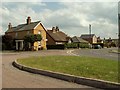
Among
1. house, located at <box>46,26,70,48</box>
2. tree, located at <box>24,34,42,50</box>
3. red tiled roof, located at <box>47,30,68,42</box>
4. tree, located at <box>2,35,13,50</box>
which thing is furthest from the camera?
red tiled roof, located at <box>47,30,68,42</box>

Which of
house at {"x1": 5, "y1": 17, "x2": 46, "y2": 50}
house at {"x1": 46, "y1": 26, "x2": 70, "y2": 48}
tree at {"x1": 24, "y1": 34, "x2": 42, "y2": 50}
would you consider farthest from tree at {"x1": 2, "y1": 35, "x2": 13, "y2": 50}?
house at {"x1": 46, "y1": 26, "x2": 70, "y2": 48}

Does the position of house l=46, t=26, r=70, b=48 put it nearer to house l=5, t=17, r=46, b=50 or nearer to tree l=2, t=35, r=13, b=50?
house l=5, t=17, r=46, b=50

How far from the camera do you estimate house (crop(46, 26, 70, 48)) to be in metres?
69.9

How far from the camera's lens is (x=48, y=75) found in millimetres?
12727

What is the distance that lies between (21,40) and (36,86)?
48985 mm

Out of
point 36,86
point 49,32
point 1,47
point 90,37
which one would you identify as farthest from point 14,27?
point 36,86

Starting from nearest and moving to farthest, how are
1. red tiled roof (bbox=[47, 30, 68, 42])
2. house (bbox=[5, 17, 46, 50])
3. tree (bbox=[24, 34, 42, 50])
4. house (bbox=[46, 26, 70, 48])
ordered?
1. tree (bbox=[24, 34, 42, 50])
2. house (bbox=[5, 17, 46, 50])
3. house (bbox=[46, 26, 70, 48])
4. red tiled roof (bbox=[47, 30, 68, 42])

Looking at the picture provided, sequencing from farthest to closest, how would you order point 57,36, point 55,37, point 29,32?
point 57,36
point 55,37
point 29,32

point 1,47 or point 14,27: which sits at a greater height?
point 14,27

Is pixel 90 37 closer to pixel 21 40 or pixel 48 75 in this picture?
pixel 21 40

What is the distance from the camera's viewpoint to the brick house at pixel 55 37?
69875 millimetres

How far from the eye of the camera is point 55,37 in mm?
71688

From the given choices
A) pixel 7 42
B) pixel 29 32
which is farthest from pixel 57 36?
pixel 7 42

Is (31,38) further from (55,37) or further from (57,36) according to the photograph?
(57,36)
